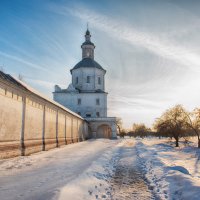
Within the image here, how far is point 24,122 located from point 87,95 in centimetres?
4173

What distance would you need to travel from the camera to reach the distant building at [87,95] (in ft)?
185

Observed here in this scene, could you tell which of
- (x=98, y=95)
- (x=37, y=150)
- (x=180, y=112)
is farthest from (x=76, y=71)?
(x=37, y=150)

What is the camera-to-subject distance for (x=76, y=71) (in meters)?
59.2

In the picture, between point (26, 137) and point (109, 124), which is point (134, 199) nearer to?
point (26, 137)

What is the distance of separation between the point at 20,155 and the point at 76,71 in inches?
1808

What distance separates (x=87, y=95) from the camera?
56.8 m

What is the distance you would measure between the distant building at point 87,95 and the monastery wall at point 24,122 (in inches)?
1307


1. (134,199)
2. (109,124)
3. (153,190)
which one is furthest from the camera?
(109,124)

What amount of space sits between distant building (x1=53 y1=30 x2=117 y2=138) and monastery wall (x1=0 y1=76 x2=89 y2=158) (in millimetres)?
33186

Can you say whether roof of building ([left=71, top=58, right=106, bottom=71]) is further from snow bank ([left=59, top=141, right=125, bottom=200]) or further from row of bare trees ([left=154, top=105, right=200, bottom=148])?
snow bank ([left=59, top=141, right=125, bottom=200])

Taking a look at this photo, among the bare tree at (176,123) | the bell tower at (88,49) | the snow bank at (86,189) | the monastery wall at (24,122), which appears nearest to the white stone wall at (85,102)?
the bell tower at (88,49)

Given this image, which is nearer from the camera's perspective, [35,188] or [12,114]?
[35,188]

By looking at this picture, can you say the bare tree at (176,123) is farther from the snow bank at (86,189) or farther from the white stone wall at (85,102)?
the snow bank at (86,189)

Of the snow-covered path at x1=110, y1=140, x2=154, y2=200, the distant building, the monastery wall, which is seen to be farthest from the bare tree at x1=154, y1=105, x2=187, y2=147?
the snow-covered path at x1=110, y1=140, x2=154, y2=200
